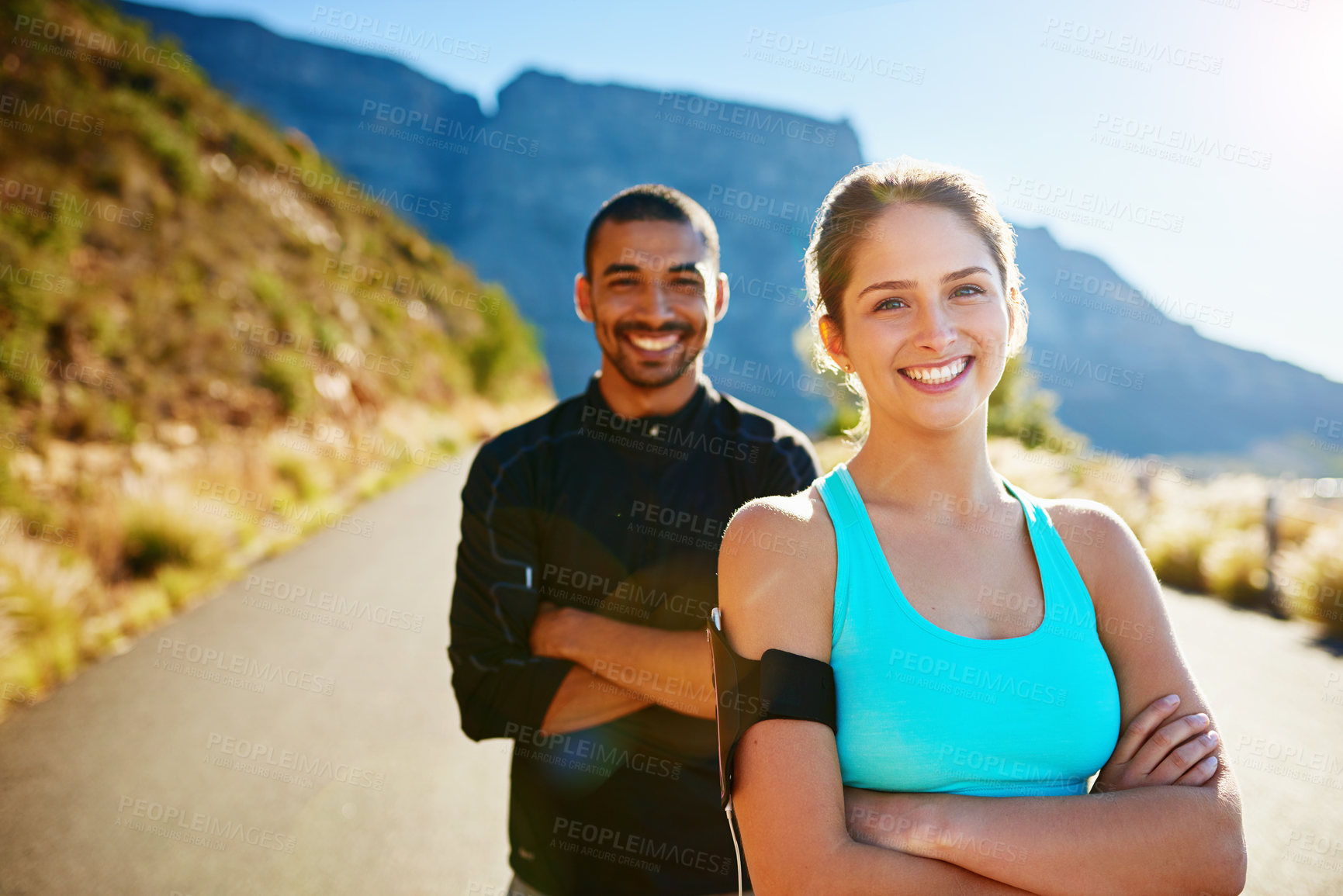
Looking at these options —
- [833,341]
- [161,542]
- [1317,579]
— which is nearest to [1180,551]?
[1317,579]

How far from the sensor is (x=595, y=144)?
114m

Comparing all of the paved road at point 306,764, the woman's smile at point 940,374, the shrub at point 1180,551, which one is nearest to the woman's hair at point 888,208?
the woman's smile at point 940,374

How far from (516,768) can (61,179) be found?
1505 centimetres

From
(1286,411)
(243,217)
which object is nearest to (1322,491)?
(243,217)

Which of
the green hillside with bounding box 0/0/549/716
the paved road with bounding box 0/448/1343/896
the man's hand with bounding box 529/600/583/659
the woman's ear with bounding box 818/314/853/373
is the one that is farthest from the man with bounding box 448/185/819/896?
the green hillside with bounding box 0/0/549/716

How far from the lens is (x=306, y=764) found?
14.2 ft

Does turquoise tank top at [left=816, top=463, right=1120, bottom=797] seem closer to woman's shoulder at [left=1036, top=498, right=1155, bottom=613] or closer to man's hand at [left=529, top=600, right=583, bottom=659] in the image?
woman's shoulder at [left=1036, top=498, right=1155, bottom=613]

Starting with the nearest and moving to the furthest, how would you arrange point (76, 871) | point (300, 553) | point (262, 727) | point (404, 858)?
point (76, 871) → point (404, 858) → point (262, 727) → point (300, 553)

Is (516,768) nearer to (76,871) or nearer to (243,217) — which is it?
(76,871)

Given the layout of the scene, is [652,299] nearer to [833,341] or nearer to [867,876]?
[833,341]

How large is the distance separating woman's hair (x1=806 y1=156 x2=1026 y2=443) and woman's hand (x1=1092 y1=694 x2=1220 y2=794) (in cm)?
82

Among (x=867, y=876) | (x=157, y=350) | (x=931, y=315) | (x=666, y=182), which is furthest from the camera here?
(x=666, y=182)

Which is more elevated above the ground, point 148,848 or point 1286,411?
point 1286,411

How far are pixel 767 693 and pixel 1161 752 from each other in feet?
2.65
